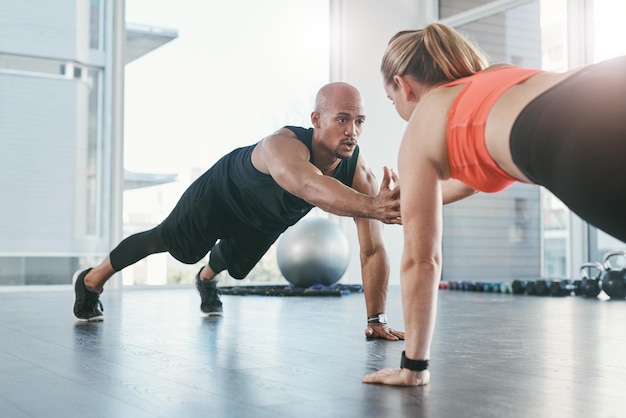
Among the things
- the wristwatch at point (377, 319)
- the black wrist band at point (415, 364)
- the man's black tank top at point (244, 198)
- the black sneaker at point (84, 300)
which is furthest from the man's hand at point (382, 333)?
the black sneaker at point (84, 300)

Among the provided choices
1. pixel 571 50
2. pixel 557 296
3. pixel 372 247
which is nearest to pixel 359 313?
pixel 372 247

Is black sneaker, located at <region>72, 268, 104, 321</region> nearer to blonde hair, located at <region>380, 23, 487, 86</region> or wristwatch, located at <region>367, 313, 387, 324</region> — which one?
wristwatch, located at <region>367, 313, 387, 324</region>

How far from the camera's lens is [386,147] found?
6.90 meters

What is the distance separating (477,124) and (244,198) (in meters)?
1.46

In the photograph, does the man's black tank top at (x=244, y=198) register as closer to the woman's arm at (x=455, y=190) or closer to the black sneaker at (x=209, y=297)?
the black sneaker at (x=209, y=297)

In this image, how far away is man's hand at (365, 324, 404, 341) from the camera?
2393mm

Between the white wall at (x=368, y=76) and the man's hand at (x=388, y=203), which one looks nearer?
the man's hand at (x=388, y=203)

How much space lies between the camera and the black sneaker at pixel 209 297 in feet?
10.6

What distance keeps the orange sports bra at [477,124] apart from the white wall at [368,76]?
5414 millimetres

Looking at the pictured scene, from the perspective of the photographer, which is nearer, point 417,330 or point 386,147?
point 417,330

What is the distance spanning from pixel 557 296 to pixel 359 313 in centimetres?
205

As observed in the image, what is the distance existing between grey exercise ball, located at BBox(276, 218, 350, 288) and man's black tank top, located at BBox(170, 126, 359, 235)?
2445 mm

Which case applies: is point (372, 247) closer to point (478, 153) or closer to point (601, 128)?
point (478, 153)

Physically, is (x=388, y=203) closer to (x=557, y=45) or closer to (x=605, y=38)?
(x=605, y=38)
